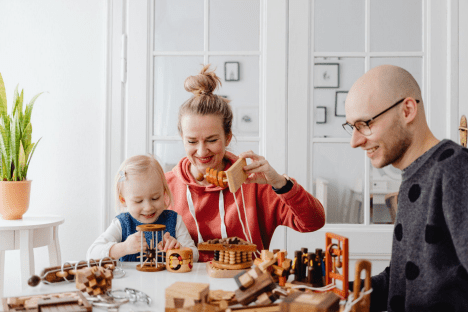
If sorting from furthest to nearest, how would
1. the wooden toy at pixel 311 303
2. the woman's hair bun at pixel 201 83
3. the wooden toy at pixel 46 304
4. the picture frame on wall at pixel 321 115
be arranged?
the picture frame on wall at pixel 321 115, the woman's hair bun at pixel 201 83, the wooden toy at pixel 46 304, the wooden toy at pixel 311 303

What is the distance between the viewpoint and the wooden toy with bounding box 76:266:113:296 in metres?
1.02

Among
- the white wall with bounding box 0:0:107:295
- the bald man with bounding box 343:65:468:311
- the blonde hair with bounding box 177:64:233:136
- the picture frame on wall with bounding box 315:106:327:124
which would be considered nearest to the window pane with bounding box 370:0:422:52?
the picture frame on wall with bounding box 315:106:327:124

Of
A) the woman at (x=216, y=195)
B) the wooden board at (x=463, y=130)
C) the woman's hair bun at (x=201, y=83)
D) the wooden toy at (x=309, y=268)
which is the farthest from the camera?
the wooden board at (x=463, y=130)

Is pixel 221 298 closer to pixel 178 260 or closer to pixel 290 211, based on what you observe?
pixel 178 260

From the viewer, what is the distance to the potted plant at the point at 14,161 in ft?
6.88

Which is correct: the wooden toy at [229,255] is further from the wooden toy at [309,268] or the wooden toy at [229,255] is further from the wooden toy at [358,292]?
the wooden toy at [358,292]

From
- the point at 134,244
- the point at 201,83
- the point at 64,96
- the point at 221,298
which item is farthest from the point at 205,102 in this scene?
the point at 64,96

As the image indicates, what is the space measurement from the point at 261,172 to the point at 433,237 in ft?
2.27

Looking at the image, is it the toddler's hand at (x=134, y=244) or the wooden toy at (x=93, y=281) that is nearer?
the wooden toy at (x=93, y=281)

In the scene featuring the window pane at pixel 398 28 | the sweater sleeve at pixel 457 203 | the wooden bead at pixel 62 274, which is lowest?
the wooden bead at pixel 62 274

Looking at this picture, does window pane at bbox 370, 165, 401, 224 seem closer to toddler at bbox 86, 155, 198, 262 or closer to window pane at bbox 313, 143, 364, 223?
window pane at bbox 313, 143, 364, 223

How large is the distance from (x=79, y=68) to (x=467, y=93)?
2.41 meters

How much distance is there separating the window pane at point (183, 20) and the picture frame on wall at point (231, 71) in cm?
20

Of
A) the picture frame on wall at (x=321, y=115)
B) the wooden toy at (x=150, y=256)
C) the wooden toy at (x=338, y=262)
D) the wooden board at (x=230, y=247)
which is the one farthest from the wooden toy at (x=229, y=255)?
the picture frame on wall at (x=321, y=115)
